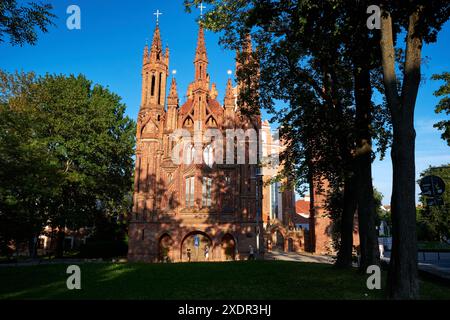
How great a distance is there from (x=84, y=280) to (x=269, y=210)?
1886 inches

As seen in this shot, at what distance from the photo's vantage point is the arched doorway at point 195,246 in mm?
33656

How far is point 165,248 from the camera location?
3378cm

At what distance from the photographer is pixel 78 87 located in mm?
35594

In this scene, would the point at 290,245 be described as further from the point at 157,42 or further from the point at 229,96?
the point at 157,42

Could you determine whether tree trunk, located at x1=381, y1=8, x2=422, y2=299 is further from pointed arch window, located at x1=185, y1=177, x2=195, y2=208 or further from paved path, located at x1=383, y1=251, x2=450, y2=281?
pointed arch window, located at x1=185, y1=177, x2=195, y2=208

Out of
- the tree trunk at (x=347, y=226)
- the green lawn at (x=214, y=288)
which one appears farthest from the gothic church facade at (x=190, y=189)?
the green lawn at (x=214, y=288)

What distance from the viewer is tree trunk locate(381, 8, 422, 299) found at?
8.74 metres

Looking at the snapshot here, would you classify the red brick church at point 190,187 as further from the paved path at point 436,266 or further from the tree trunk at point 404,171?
the tree trunk at point 404,171

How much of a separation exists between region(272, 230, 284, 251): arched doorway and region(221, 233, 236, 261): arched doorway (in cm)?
2376

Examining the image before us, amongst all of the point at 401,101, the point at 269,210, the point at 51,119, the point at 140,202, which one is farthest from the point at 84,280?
the point at 269,210

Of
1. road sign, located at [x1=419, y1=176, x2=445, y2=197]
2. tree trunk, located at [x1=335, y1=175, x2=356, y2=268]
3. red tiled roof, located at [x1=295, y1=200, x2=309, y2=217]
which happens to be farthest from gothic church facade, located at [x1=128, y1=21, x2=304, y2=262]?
red tiled roof, located at [x1=295, y1=200, x2=309, y2=217]

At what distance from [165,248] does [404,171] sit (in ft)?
92.3

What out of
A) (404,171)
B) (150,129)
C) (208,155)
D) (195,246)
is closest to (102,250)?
(195,246)

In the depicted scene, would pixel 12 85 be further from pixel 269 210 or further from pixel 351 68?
pixel 269 210
